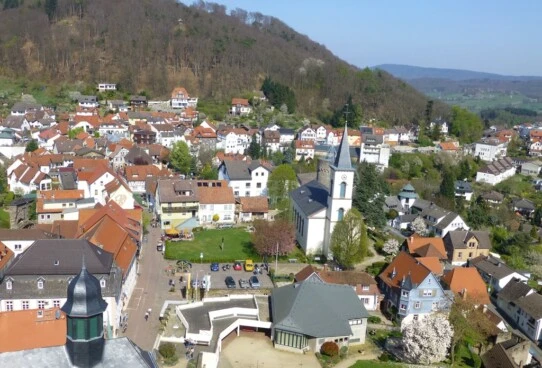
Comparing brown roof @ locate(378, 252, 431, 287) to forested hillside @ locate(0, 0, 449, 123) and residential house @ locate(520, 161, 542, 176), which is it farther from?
forested hillside @ locate(0, 0, 449, 123)

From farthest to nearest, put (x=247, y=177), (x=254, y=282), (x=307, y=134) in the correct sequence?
(x=307, y=134), (x=247, y=177), (x=254, y=282)

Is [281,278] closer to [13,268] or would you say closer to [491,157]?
[13,268]

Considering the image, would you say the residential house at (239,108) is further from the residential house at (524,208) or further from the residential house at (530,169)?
the residential house at (524,208)

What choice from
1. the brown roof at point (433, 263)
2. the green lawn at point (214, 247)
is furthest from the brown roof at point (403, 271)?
the green lawn at point (214, 247)

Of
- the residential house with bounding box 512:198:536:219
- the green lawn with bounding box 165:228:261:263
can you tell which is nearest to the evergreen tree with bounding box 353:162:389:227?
the green lawn with bounding box 165:228:261:263

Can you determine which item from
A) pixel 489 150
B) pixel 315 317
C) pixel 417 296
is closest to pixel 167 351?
pixel 315 317

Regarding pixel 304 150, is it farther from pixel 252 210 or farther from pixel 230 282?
pixel 230 282

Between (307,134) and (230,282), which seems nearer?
(230,282)
